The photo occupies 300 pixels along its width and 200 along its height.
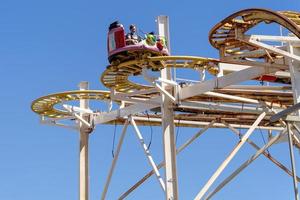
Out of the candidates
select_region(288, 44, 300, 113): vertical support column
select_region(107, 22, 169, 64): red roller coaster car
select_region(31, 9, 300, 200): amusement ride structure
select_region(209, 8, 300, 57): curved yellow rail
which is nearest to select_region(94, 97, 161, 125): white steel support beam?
select_region(31, 9, 300, 200): amusement ride structure

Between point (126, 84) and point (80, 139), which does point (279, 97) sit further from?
point (80, 139)

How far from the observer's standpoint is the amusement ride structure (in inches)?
680

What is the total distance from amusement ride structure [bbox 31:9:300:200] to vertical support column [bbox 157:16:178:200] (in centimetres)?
4

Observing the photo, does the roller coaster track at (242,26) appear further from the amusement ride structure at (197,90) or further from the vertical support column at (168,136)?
the vertical support column at (168,136)

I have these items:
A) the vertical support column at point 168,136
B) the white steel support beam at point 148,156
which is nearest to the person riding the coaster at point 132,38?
the vertical support column at point 168,136

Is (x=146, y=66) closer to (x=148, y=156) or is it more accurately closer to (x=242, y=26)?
(x=242, y=26)

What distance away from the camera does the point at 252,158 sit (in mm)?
21188

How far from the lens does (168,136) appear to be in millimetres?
21312

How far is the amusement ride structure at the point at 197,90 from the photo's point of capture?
680 inches

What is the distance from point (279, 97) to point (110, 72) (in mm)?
7969

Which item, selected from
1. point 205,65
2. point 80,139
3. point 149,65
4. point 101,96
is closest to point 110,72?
point 149,65

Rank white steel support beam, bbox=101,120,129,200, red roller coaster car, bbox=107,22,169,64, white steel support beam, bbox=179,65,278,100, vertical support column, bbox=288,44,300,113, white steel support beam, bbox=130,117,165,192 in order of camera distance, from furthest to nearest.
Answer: white steel support beam, bbox=101,120,129,200
white steel support beam, bbox=130,117,165,192
white steel support beam, bbox=179,65,278,100
red roller coaster car, bbox=107,22,169,64
vertical support column, bbox=288,44,300,113

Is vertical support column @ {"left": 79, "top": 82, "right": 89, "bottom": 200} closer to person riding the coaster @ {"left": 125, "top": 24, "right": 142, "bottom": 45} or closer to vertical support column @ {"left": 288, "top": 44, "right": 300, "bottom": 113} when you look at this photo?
person riding the coaster @ {"left": 125, "top": 24, "right": 142, "bottom": 45}

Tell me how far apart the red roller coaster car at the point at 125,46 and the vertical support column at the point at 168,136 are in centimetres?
285
